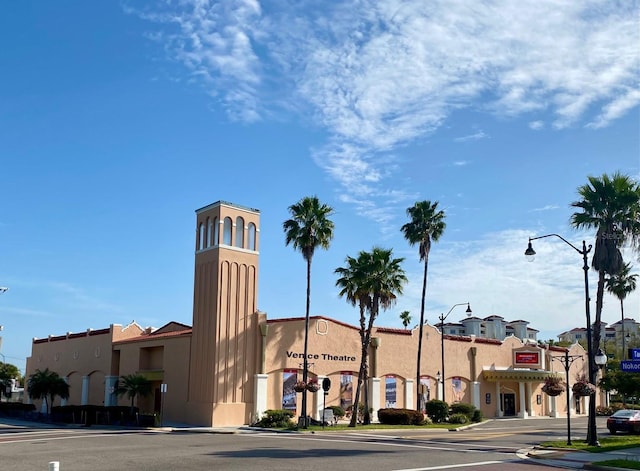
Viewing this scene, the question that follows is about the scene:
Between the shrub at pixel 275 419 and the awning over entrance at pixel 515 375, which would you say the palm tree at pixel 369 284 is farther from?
the awning over entrance at pixel 515 375

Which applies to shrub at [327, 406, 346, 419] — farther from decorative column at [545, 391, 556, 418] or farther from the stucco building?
decorative column at [545, 391, 556, 418]

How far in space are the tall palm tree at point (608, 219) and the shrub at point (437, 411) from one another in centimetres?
1568

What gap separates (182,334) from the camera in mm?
44312

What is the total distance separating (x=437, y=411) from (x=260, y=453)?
27440 mm

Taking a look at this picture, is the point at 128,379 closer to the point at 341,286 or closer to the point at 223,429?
the point at 223,429

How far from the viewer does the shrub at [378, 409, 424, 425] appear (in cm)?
4334

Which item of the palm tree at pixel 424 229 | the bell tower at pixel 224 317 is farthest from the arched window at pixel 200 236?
the palm tree at pixel 424 229

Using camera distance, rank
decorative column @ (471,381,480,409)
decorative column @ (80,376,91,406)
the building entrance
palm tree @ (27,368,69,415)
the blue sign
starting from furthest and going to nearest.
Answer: the building entrance, decorative column @ (471,381,480,409), decorative column @ (80,376,91,406), palm tree @ (27,368,69,415), the blue sign

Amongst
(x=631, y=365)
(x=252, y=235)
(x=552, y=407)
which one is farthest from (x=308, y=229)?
(x=552, y=407)

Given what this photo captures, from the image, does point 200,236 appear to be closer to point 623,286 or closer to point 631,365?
point 631,365

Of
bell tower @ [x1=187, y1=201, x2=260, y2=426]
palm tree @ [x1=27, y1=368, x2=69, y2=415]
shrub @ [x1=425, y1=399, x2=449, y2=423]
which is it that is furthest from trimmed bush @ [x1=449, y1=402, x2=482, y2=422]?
palm tree @ [x1=27, y1=368, x2=69, y2=415]

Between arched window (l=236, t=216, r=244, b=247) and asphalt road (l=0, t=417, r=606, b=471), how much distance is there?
16530 millimetres

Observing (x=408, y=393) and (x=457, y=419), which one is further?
(x=408, y=393)

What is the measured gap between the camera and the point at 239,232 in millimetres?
44469
